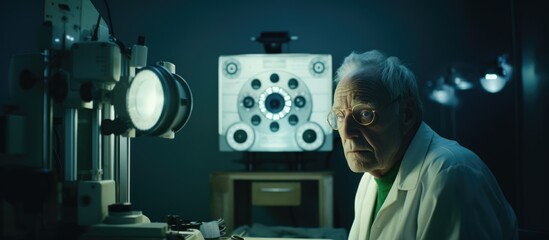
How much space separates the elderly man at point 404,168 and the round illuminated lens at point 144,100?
2.84 feet

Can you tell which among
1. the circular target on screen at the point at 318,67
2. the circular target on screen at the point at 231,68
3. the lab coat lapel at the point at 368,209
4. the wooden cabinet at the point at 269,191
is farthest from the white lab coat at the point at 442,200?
the circular target on screen at the point at 231,68

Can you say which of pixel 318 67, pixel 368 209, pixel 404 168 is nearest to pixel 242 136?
pixel 318 67

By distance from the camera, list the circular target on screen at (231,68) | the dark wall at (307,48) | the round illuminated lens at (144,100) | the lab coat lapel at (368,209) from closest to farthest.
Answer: the round illuminated lens at (144,100), the lab coat lapel at (368,209), the circular target on screen at (231,68), the dark wall at (307,48)

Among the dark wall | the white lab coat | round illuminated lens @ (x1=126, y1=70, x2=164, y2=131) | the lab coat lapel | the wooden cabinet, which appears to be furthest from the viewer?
the dark wall

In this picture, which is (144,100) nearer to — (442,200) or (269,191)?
(442,200)

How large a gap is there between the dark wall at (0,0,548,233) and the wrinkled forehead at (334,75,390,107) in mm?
1498

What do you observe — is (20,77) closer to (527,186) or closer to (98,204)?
(98,204)

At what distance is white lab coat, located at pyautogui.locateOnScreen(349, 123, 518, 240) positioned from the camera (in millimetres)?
1605

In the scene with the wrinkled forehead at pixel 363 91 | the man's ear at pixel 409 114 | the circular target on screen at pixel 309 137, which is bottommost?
the circular target on screen at pixel 309 137

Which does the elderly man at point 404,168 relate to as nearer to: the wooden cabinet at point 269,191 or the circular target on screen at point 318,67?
the wooden cabinet at point 269,191

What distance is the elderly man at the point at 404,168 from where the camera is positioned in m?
1.63

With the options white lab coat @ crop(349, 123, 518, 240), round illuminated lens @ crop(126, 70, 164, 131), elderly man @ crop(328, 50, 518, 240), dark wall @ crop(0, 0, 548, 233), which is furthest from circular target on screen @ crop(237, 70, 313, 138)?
round illuminated lens @ crop(126, 70, 164, 131)

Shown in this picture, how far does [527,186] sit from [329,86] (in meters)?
1.32

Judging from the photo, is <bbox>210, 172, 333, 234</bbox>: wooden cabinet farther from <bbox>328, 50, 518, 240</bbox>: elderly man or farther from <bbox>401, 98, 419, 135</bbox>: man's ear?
<bbox>401, 98, 419, 135</bbox>: man's ear
